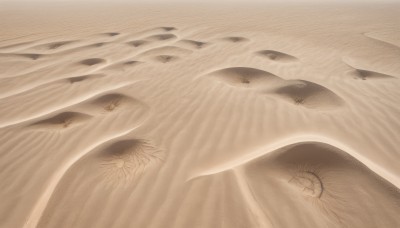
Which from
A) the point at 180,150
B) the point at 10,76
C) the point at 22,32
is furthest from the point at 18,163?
the point at 22,32

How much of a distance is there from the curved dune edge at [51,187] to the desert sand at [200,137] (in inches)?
0.5

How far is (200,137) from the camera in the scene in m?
2.74

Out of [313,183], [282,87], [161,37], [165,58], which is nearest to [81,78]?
[165,58]

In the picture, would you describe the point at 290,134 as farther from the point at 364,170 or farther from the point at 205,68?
the point at 205,68

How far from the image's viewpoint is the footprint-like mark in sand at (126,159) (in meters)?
2.28

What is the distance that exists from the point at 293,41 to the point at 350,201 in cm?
484

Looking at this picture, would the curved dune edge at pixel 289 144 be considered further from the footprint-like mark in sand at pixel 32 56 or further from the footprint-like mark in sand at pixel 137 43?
the footprint-like mark in sand at pixel 32 56

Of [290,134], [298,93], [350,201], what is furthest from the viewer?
[298,93]

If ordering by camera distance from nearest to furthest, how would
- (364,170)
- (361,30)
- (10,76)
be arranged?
1. (364,170)
2. (10,76)
3. (361,30)

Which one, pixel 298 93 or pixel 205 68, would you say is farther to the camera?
pixel 205 68

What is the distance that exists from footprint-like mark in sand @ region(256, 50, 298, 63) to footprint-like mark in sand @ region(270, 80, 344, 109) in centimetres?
115

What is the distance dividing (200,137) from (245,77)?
1803 millimetres

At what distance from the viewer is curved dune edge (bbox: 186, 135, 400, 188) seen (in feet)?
7.47

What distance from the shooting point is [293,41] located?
6137 mm
